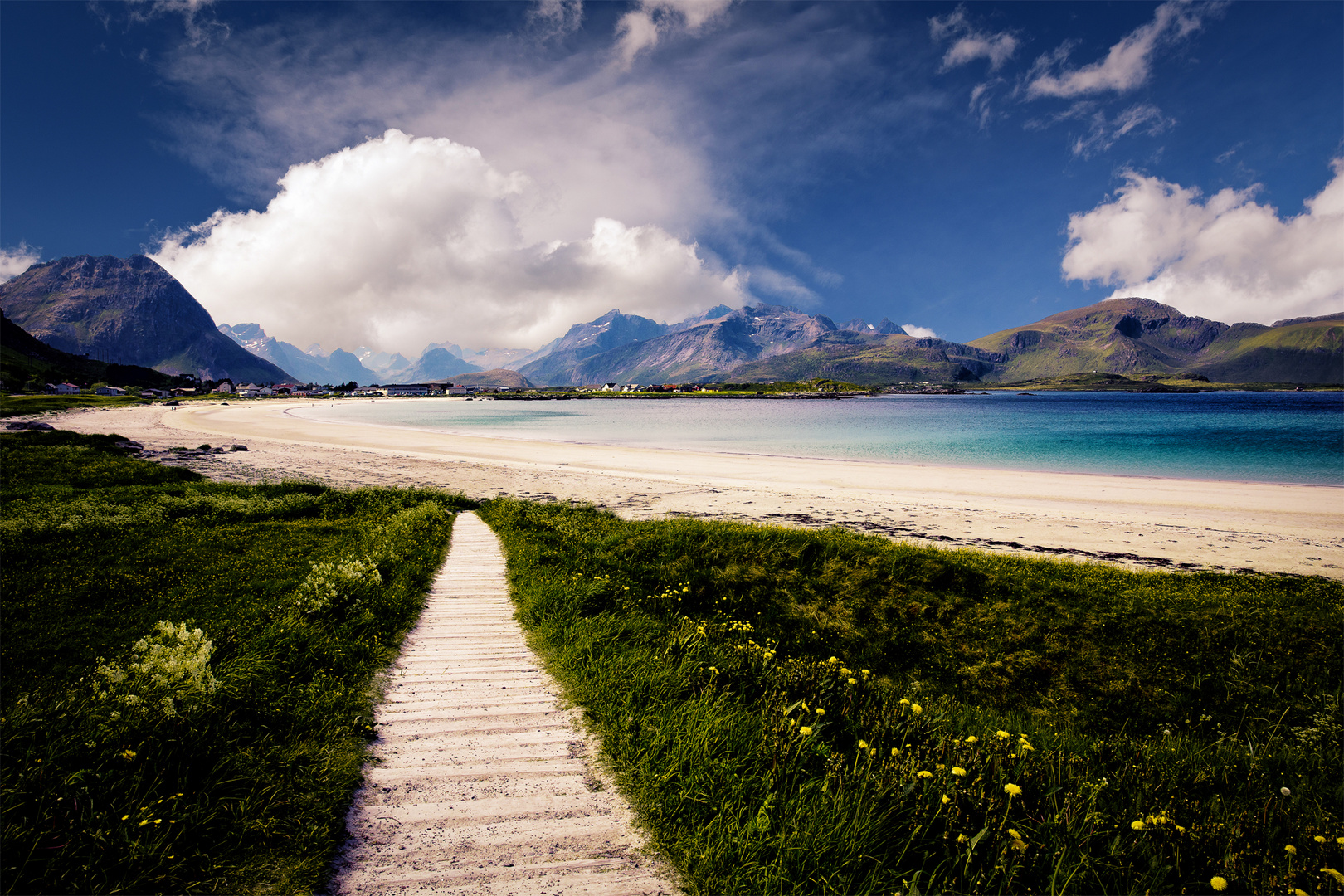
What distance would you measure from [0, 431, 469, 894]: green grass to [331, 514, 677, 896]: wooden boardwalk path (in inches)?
14.2

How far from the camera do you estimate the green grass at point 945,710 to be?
4316mm

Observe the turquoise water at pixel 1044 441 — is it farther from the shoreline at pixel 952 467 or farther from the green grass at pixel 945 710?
the green grass at pixel 945 710

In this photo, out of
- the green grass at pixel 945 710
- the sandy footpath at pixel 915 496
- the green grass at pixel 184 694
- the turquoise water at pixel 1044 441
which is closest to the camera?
the green grass at pixel 184 694

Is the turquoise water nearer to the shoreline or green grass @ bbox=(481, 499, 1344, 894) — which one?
the shoreline

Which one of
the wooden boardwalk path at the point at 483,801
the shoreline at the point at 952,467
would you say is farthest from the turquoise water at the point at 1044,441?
the wooden boardwalk path at the point at 483,801

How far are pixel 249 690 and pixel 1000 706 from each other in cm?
1068

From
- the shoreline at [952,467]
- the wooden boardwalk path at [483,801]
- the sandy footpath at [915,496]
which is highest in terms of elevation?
the wooden boardwalk path at [483,801]

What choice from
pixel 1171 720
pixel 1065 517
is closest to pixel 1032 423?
pixel 1065 517

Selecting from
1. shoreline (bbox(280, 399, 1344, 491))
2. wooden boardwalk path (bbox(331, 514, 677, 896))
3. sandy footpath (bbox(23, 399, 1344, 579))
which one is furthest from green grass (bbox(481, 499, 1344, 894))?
shoreline (bbox(280, 399, 1344, 491))

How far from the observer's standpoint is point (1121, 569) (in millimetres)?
14688

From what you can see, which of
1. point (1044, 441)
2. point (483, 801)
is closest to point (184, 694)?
point (483, 801)

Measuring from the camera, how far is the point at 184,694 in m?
5.30

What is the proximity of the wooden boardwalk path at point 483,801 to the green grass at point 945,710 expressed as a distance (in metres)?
0.45

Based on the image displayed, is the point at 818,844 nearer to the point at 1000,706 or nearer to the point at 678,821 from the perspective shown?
the point at 678,821
